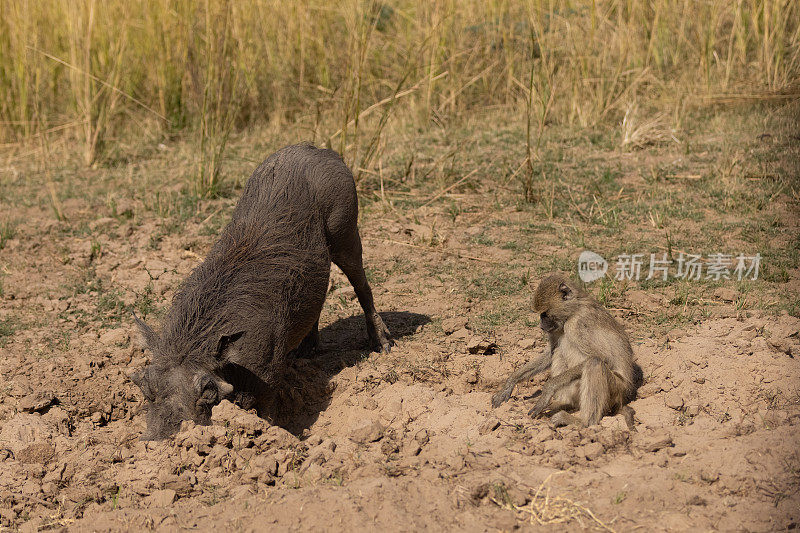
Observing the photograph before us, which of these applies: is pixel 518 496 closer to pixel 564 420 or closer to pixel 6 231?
pixel 564 420

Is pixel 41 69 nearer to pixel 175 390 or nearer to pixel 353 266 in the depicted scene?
pixel 353 266

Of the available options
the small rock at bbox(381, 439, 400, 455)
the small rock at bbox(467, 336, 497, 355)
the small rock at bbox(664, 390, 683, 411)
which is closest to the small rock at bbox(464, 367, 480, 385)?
the small rock at bbox(467, 336, 497, 355)

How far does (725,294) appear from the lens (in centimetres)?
507

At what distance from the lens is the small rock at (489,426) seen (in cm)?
371

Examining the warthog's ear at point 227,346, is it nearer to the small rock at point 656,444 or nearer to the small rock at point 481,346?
the small rock at point 481,346

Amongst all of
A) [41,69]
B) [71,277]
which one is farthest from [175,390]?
[41,69]

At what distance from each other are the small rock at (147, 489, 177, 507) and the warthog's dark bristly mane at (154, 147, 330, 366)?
0.69 meters

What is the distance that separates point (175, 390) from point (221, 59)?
405 centimetres

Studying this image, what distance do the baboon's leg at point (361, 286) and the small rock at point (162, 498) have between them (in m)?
1.87

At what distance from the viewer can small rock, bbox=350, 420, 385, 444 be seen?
3719mm

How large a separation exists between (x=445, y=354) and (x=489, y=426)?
3.57 feet

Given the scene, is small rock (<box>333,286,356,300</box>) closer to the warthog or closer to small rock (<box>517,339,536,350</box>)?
the warthog

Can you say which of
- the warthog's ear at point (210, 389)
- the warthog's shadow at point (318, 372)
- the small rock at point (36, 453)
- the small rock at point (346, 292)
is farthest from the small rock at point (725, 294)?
the small rock at point (36, 453)

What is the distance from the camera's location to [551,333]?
167 inches
